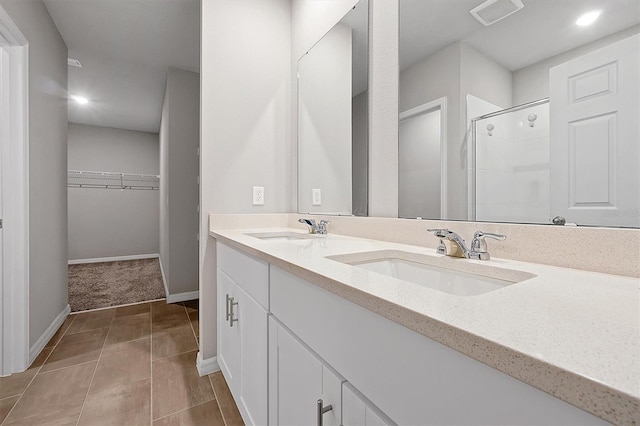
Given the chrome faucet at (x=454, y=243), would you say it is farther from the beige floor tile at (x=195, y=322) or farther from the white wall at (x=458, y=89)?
the beige floor tile at (x=195, y=322)

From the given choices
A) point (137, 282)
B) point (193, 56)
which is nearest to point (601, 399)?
point (193, 56)

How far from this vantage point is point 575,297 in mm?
491

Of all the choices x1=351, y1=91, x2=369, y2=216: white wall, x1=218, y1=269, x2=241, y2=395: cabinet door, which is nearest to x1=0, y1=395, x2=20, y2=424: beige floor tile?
x1=218, y1=269, x2=241, y2=395: cabinet door

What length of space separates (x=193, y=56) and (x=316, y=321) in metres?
3.01

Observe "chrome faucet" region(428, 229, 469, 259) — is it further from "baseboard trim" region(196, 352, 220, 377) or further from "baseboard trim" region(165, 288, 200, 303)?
"baseboard trim" region(165, 288, 200, 303)

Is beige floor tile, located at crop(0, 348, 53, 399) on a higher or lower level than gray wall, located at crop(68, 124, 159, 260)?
lower

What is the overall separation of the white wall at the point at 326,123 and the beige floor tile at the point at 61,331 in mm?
1996

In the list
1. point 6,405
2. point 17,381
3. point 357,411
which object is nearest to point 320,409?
point 357,411

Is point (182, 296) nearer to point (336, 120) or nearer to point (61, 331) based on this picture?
point (61, 331)

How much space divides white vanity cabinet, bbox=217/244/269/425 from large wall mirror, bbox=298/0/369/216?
0.62 meters

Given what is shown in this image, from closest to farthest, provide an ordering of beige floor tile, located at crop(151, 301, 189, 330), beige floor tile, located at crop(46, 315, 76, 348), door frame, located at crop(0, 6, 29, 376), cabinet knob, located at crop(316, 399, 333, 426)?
cabinet knob, located at crop(316, 399, 333, 426) → door frame, located at crop(0, 6, 29, 376) → beige floor tile, located at crop(46, 315, 76, 348) → beige floor tile, located at crop(151, 301, 189, 330)

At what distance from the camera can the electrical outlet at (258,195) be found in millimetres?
1876

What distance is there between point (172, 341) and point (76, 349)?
1.96 ft

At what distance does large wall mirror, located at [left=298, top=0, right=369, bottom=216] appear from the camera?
4.72ft
